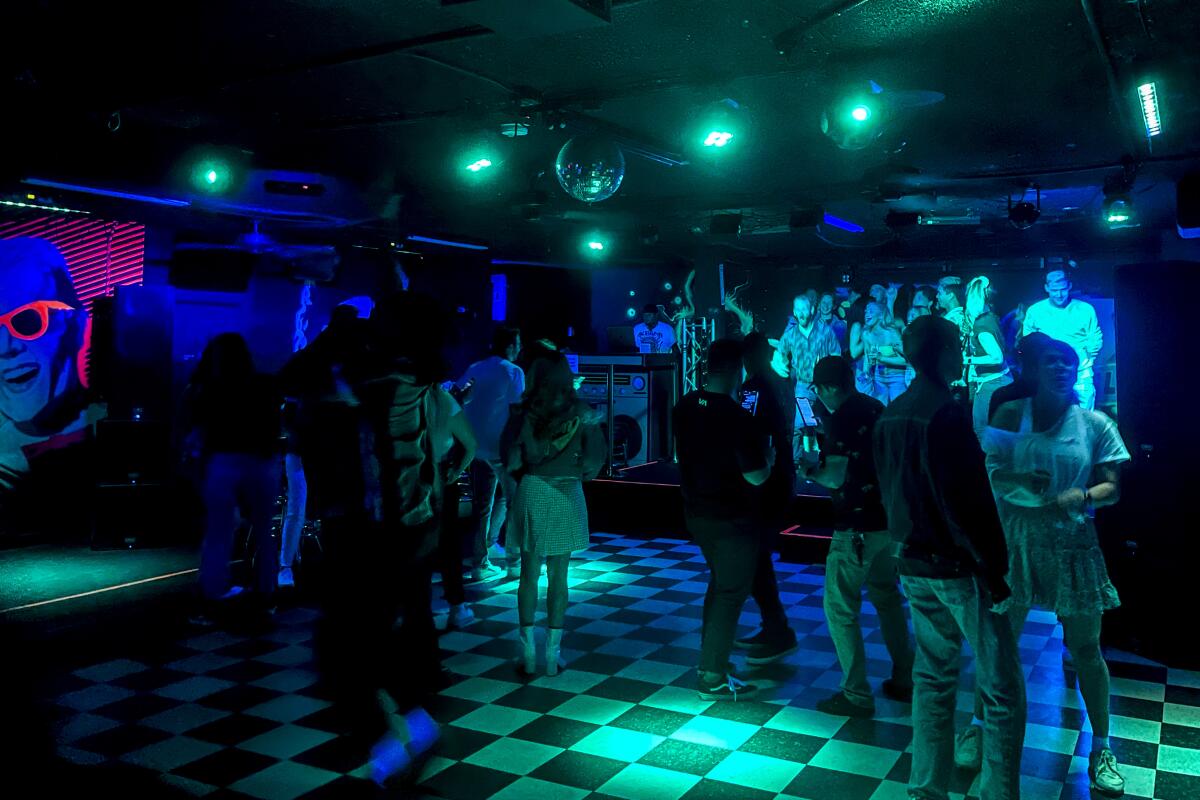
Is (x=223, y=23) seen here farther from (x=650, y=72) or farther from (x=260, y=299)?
(x=260, y=299)

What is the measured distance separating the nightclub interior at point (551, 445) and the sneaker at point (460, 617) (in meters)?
0.06

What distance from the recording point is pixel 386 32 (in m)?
4.87

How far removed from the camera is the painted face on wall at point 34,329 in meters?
7.57

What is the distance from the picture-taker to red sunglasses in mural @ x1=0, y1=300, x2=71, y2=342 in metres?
7.62

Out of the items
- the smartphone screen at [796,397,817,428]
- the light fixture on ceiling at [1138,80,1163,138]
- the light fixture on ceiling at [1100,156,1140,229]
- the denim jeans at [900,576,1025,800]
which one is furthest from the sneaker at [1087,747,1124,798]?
the smartphone screen at [796,397,817,428]

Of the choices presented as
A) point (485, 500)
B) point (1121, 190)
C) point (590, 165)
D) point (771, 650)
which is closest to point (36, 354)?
point (485, 500)

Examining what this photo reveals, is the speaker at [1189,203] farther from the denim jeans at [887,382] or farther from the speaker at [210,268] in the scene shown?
the speaker at [210,268]

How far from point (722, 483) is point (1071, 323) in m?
10.2

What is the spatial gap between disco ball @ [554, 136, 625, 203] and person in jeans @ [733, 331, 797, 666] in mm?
1659

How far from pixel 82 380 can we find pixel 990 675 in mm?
8360

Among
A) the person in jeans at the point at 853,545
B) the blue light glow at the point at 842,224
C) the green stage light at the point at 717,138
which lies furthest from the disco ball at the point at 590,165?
the blue light glow at the point at 842,224

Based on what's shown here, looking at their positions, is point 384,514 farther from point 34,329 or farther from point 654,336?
point 654,336

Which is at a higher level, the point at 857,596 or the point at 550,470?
the point at 550,470

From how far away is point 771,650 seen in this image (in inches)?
172
